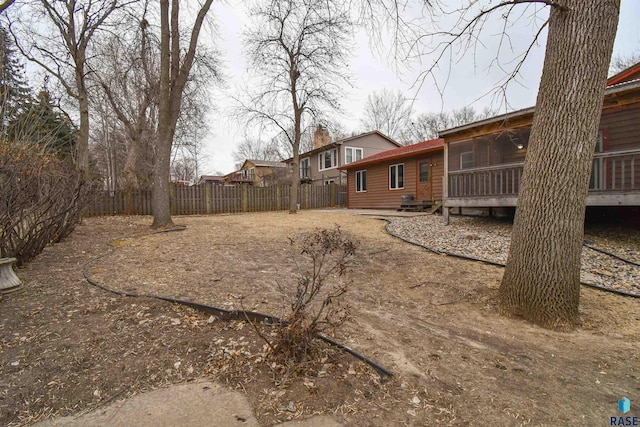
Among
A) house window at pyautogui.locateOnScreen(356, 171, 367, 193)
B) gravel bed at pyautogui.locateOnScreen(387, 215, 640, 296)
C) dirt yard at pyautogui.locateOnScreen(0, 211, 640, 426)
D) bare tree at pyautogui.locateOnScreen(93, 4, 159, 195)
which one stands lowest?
dirt yard at pyautogui.locateOnScreen(0, 211, 640, 426)

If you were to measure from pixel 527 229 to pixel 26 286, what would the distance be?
18.9 ft

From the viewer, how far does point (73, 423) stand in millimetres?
1706

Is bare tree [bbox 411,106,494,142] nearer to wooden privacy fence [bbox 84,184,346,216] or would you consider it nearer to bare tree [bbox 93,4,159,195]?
wooden privacy fence [bbox 84,184,346,216]

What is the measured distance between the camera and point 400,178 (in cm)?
1501

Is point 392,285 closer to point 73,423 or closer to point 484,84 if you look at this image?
point 484,84

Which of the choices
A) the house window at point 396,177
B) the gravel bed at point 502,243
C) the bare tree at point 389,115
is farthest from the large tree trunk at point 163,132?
the bare tree at point 389,115

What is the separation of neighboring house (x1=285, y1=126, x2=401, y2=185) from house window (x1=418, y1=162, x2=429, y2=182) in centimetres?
756

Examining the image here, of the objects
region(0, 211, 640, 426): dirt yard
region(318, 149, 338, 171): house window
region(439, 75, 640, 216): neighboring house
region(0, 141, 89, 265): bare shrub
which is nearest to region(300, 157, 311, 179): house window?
region(318, 149, 338, 171): house window

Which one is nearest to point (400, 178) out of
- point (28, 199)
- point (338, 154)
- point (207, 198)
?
point (338, 154)

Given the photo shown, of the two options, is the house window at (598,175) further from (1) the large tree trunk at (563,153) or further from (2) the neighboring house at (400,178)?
(2) the neighboring house at (400,178)

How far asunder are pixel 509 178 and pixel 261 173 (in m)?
29.8

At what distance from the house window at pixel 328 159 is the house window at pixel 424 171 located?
30.9ft

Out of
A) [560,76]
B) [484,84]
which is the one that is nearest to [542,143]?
[560,76]

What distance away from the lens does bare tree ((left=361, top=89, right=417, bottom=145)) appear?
32.7m
